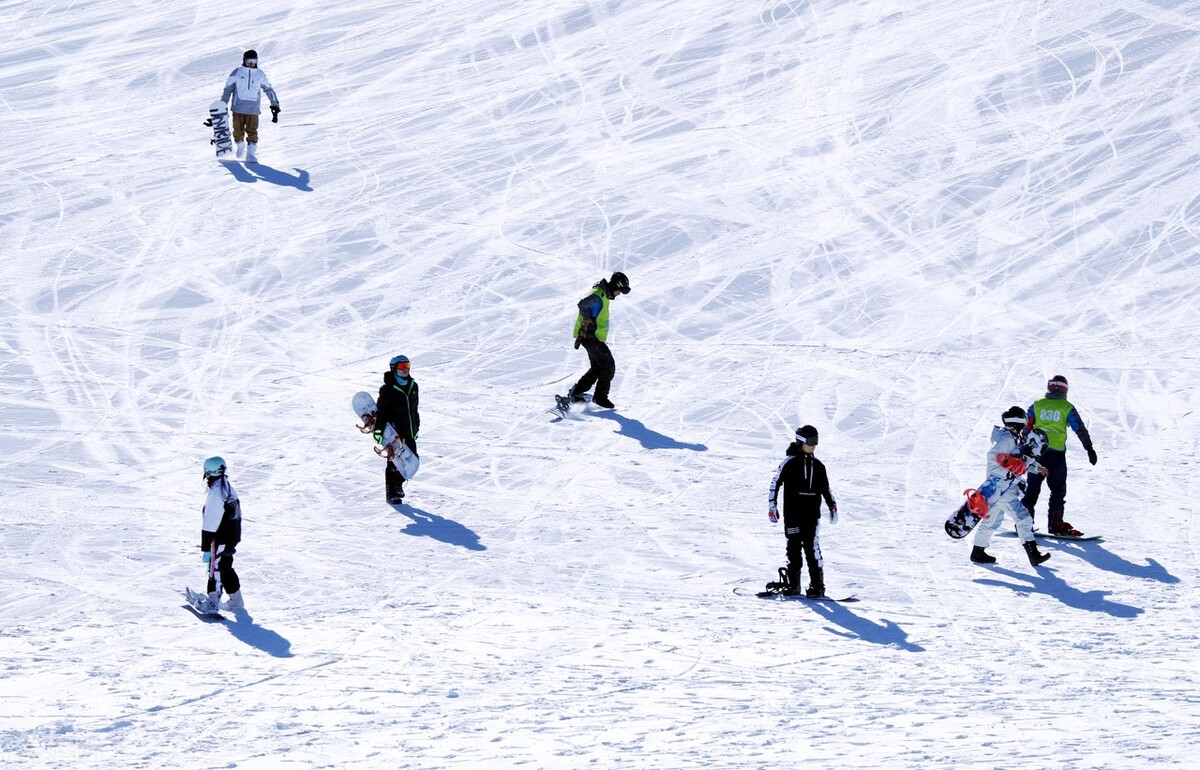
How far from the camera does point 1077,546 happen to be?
41.9ft

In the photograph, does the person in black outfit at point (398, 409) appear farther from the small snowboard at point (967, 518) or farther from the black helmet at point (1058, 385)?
the black helmet at point (1058, 385)

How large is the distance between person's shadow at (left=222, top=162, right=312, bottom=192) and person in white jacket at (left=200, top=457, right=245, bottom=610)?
11.2 meters

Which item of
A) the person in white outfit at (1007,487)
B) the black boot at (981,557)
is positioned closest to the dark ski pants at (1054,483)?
the person in white outfit at (1007,487)

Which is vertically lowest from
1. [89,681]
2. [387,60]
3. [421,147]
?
[89,681]

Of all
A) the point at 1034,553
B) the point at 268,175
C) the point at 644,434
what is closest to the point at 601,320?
the point at 644,434

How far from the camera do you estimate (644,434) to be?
15.3 meters

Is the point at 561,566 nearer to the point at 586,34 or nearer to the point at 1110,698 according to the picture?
the point at 1110,698

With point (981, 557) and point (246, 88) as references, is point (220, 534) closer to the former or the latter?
point (981, 557)

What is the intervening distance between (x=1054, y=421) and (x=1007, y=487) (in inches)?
41.1

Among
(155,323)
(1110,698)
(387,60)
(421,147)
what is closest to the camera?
(1110,698)

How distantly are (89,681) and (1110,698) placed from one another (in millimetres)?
5940

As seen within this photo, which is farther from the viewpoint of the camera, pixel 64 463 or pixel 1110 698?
pixel 64 463

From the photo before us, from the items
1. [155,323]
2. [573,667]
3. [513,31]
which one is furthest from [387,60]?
[573,667]

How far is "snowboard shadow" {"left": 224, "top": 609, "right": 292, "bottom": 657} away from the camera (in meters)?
10.2
